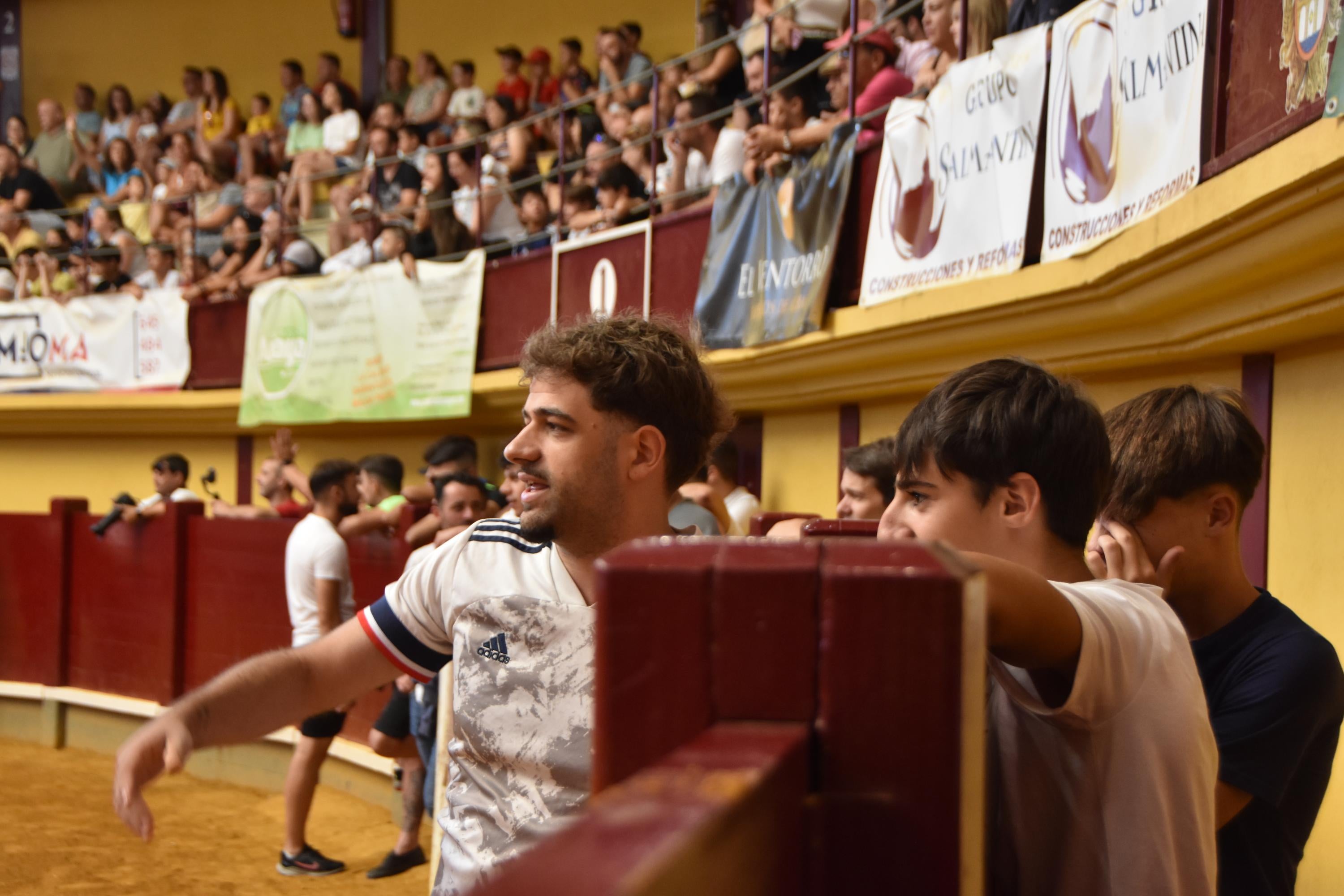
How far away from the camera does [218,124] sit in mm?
14000

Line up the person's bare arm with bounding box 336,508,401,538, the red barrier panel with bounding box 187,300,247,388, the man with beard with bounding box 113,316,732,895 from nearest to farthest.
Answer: the man with beard with bounding box 113,316,732,895 → the person's bare arm with bounding box 336,508,401,538 → the red barrier panel with bounding box 187,300,247,388

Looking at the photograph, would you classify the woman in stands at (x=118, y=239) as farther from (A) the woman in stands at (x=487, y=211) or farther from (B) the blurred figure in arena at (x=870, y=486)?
(B) the blurred figure in arena at (x=870, y=486)

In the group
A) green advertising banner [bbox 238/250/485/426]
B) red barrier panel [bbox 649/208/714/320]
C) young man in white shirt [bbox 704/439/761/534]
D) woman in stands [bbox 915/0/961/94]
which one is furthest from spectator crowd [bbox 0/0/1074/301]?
young man in white shirt [bbox 704/439/761/534]

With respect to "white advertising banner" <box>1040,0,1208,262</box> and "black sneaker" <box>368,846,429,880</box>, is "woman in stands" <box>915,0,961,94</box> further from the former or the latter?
"black sneaker" <box>368,846,429,880</box>

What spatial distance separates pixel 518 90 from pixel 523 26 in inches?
88.0

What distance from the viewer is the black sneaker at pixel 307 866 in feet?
18.3

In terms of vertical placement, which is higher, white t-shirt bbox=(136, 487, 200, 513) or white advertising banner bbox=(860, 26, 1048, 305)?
white advertising banner bbox=(860, 26, 1048, 305)

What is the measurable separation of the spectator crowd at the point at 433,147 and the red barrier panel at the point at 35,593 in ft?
8.19

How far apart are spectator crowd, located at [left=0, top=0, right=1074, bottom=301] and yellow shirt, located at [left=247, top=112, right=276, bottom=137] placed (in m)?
0.03

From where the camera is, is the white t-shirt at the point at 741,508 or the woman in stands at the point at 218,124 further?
the woman in stands at the point at 218,124

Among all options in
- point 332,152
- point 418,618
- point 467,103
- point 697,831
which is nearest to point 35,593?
point 332,152

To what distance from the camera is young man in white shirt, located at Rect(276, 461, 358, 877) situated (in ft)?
18.0

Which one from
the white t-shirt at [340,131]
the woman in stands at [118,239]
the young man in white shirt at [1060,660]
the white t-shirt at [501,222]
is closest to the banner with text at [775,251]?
the white t-shirt at [501,222]

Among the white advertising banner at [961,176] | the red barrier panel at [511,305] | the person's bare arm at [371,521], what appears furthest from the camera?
the red barrier panel at [511,305]
